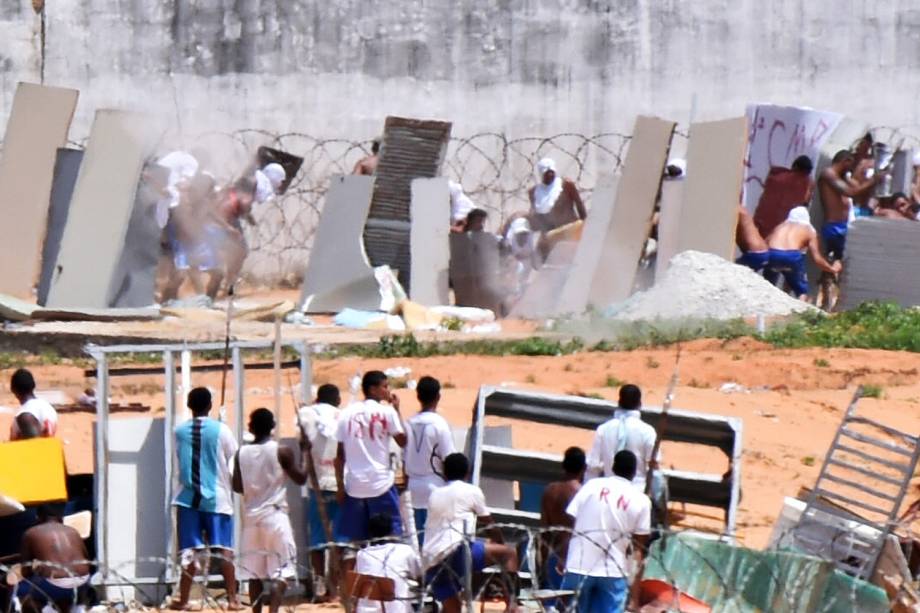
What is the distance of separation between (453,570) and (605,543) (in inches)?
26.3

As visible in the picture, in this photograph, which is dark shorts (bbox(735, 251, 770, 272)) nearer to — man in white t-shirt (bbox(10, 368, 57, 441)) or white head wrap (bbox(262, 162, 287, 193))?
white head wrap (bbox(262, 162, 287, 193))

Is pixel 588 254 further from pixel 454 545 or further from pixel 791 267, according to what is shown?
pixel 454 545

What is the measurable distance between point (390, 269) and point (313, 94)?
15.9 ft

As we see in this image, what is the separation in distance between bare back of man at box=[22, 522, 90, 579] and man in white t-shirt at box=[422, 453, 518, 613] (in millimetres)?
1522

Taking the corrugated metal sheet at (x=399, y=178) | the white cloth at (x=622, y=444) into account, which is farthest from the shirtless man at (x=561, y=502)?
the corrugated metal sheet at (x=399, y=178)

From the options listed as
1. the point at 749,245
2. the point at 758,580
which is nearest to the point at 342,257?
Result: the point at 749,245

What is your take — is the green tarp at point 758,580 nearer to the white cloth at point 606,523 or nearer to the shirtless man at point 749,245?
the white cloth at point 606,523

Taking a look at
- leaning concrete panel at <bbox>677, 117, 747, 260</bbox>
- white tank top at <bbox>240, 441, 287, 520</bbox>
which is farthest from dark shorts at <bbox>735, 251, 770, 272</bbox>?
white tank top at <bbox>240, 441, 287, 520</bbox>

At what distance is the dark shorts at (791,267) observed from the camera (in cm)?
2067

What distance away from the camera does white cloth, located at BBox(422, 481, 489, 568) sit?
1002cm

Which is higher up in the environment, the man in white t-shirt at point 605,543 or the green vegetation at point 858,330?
the man in white t-shirt at point 605,543

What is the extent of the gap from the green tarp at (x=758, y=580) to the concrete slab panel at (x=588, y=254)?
32.1ft

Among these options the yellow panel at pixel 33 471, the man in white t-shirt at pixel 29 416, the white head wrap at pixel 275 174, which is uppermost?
the white head wrap at pixel 275 174

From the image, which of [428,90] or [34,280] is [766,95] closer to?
[428,90]
